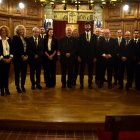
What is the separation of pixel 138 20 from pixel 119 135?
7783mm

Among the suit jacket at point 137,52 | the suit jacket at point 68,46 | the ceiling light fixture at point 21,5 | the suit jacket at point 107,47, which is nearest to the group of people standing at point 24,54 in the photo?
the suit jacket at point 68,46

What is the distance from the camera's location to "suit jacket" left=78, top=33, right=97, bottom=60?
21.6 ft

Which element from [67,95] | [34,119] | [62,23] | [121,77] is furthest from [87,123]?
[62,23]

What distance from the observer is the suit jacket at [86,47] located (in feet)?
21.6

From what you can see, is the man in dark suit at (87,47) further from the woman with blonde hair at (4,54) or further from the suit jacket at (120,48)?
the woman with blonde hair at (4,54)

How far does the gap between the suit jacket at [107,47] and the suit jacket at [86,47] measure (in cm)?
23

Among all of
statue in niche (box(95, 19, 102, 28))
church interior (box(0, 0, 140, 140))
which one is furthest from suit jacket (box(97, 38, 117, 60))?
statue in niche (box(95, 19, 102, 28))

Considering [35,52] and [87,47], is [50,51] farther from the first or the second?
[87,47]

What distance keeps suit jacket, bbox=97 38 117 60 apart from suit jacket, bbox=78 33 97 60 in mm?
229

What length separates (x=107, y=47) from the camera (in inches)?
268

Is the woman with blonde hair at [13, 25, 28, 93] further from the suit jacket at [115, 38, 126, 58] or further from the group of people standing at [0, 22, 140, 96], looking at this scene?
the suit jacket at [115, 38, 126, 58]

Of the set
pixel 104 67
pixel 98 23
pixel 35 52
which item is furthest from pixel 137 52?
pixel 98 23

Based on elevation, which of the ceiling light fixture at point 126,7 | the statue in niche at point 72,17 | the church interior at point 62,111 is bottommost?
the church interior at point 62,111

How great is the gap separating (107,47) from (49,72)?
151 centimetres
